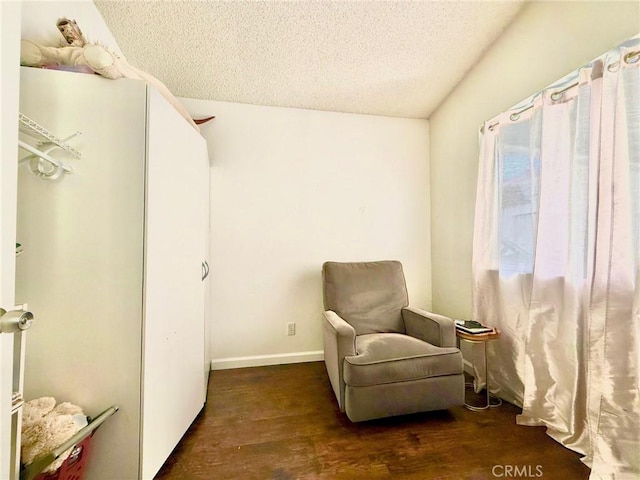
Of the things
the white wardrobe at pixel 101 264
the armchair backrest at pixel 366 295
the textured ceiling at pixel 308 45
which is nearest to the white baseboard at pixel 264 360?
the armchair backrest at pixel 366 295

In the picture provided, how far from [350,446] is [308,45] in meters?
2.56

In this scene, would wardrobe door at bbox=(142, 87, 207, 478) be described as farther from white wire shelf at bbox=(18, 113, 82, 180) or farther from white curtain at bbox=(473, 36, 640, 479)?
white curtain at bbox=(473, 36, 640, 479)

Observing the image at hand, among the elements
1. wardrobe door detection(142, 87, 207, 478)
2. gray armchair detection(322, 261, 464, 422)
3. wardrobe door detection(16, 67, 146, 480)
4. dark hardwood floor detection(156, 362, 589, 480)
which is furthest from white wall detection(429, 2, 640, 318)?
wardrobe door detection(16, 67, 146, 480)

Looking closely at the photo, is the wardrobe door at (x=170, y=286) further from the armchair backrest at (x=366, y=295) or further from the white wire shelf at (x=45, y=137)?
the armchair backrest at (x=366, y=295)

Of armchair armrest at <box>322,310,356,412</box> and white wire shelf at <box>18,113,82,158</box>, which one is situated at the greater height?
white wire shelf at <box>18,113,82,158</box>

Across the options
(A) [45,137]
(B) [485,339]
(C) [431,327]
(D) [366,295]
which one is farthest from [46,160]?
(B) [485,339]

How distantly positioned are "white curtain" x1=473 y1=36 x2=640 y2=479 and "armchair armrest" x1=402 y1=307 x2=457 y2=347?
377 mm

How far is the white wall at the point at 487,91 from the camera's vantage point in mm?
1316

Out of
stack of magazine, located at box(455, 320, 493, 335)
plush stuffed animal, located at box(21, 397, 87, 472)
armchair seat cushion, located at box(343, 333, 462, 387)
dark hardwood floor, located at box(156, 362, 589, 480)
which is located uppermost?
stack of magazine, located at box(455, 320, 493, 335)

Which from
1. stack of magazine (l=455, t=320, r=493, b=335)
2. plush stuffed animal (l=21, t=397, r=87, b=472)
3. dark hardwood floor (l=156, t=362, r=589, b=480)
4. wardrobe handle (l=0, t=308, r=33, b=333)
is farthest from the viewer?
stack of magazine (l=455, t=320, r=493, b=335)

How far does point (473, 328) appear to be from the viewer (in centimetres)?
177

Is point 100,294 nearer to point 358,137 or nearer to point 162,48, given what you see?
point 162,48

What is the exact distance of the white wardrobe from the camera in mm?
1024

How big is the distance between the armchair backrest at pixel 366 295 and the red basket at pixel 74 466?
150 centimetres
